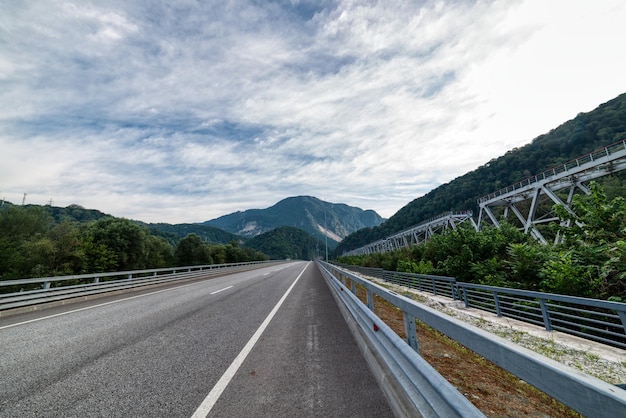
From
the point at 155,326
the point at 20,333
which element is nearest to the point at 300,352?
the point at 155,326

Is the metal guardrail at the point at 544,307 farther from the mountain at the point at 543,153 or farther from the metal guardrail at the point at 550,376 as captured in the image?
the mountain at the point at 543,153

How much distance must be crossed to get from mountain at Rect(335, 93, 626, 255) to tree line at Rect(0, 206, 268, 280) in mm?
83637

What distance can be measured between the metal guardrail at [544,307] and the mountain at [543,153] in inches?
2443

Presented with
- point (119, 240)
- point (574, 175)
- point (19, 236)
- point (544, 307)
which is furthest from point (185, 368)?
point (19, 236)

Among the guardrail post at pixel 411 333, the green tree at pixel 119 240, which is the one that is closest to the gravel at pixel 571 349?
the guardrail post at pixel 411 333

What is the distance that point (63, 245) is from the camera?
112ft

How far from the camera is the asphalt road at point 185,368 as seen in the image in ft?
10.3

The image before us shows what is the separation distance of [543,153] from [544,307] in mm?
86658

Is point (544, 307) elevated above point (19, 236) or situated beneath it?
situated beneath

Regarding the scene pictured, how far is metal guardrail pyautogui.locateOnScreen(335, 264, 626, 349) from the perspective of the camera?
22.6ft

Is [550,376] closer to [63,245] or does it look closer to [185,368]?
[185,368]

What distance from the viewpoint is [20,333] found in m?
6.39

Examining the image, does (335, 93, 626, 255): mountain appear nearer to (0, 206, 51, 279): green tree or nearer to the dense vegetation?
the dense vegetation

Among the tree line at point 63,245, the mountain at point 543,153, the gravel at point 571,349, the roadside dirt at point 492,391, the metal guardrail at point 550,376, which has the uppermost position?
the mountain at point 543,153
